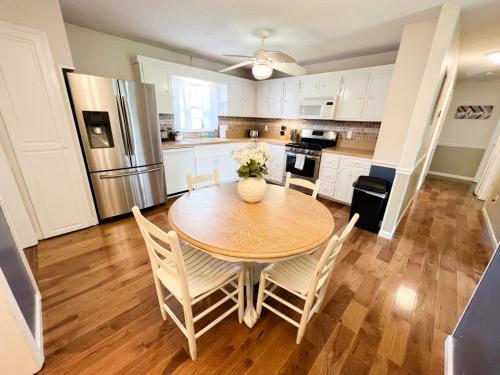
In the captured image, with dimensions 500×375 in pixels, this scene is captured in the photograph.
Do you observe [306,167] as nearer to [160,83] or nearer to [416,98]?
[416,98]

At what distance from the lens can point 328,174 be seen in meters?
3.65

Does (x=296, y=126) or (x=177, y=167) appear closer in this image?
(x=177, y=167)

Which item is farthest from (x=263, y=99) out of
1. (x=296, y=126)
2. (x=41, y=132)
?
(x=41, y=132)

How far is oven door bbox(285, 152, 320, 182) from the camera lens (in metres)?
3.74

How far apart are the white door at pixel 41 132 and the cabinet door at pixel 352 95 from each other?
3.99 meters

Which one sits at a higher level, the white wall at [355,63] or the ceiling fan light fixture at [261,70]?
the white wall at [355,63]

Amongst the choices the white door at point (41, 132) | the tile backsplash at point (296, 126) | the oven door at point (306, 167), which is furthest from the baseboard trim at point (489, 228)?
the white door at point (41, 132)

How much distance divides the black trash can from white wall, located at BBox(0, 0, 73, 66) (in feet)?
12.3

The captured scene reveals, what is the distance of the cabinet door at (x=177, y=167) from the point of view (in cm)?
338

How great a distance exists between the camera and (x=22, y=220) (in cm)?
213

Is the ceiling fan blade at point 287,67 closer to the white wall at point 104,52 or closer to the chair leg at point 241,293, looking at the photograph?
the white wall at point 104,52

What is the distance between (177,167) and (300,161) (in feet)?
7.52

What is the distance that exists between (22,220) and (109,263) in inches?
42.8

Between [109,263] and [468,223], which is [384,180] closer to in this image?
[468,223]
